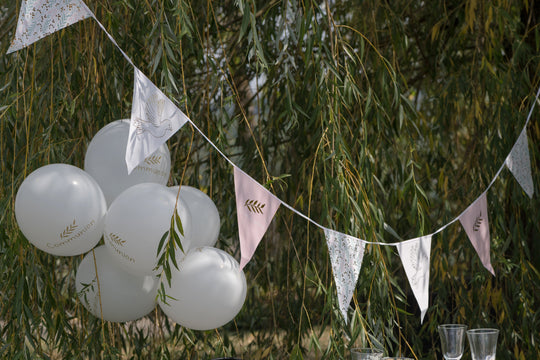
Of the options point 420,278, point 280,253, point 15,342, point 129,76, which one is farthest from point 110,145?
point 280,253

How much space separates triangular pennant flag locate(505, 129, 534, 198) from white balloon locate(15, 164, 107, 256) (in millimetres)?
1255

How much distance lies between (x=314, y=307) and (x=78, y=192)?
4.48ft

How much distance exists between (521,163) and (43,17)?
1.45 metres

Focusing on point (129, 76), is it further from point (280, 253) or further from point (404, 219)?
point (404, 219)

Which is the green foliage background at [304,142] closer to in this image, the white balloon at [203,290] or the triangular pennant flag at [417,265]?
the triangular pennant flag at [417,265]

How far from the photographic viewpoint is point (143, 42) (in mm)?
2320

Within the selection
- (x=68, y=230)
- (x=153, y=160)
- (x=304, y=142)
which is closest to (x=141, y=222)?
(x=68, y=230)

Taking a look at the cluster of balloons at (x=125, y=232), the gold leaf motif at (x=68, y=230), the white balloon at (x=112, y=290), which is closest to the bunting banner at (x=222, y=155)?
the cluster of balloons at (x=125, y=232)

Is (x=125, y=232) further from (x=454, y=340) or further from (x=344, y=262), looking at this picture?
(x=454, y=340)

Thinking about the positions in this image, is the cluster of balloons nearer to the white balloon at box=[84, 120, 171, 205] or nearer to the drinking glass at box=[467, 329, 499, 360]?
the white balloon at box=[84, 120, 171, 205]

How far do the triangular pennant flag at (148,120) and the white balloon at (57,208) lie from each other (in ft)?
0.55

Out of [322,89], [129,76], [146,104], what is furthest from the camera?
[129,76]

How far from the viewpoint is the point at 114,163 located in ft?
6.33

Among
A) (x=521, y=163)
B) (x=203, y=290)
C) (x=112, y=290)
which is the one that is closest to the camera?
(x=203, y=290)
